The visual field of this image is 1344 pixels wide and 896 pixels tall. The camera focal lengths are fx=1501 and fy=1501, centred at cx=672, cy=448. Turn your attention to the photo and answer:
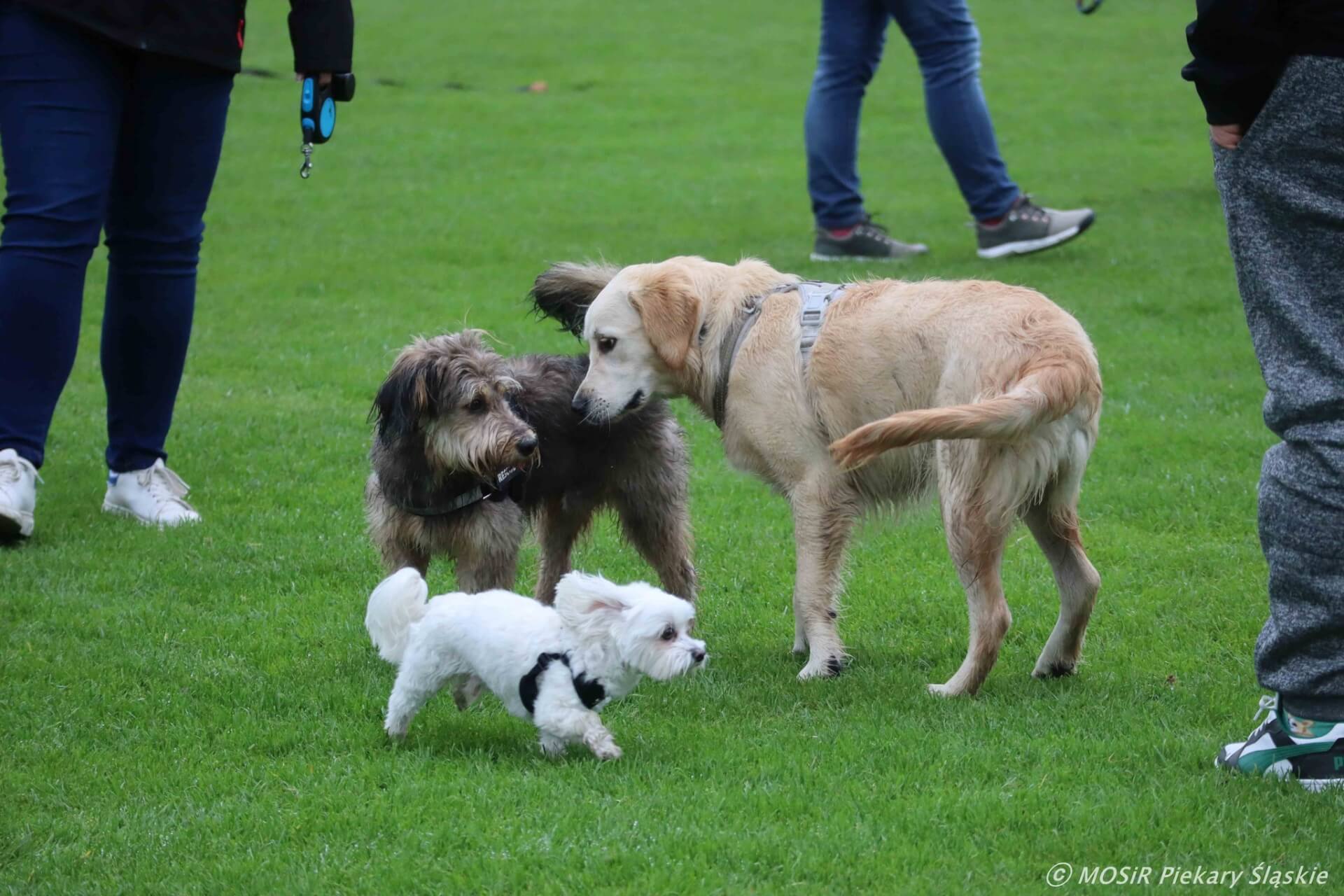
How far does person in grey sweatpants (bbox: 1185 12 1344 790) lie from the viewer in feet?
10.8

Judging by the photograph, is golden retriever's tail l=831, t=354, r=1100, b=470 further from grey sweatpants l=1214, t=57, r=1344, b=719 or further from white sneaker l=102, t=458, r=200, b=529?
white sneaker l=102, t=458, r=200, b=529

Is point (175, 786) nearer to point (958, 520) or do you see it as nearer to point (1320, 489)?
point (958, 520)

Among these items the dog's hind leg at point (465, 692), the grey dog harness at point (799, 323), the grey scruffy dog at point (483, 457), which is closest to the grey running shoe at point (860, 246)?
the grey scruffy dog at point (483, 457)

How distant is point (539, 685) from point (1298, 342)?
1947mm

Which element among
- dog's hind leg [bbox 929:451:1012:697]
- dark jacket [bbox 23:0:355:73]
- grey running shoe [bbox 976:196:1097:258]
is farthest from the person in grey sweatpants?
grey running shoe [bbox 976:196:1097:258]

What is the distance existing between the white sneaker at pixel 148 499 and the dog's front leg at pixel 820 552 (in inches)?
107

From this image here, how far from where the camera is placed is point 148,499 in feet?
20.0

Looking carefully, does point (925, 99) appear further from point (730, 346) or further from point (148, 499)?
point (148, 499)

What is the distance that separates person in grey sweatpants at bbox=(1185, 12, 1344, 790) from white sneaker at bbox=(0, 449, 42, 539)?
169 inches

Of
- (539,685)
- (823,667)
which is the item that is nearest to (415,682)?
(539,685)

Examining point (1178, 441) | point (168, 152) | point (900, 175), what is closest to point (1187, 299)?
point (1178, 441)

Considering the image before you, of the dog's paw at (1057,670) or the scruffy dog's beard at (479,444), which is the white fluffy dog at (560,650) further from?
the dog's paw at (1057,670)

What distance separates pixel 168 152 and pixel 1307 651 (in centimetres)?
431

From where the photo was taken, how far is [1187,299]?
962 centimetres
